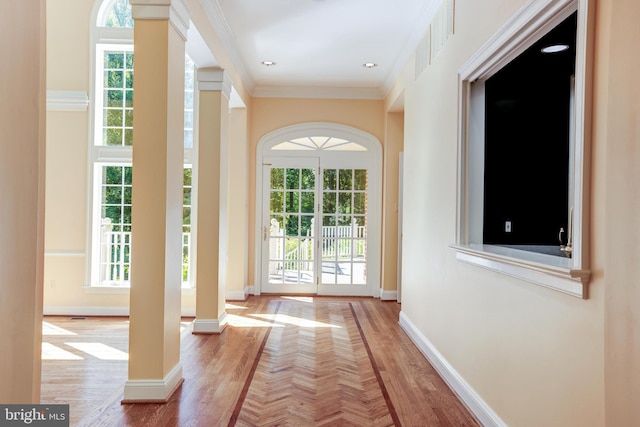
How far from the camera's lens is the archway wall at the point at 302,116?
675cm

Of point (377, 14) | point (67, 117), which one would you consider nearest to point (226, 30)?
point (377, 14)

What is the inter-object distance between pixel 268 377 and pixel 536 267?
2.23m

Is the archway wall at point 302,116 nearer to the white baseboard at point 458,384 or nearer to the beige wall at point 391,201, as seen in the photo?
the beige wall at point 391,201

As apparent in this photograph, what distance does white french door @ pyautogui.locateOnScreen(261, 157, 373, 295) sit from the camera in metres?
6.79

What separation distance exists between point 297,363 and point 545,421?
218 cm

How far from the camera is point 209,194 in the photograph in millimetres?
4523

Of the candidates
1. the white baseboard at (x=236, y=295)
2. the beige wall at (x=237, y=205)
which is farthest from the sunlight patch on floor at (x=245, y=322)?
the beige wall at (x=237, y=205)

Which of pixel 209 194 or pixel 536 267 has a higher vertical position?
pixel 209 194

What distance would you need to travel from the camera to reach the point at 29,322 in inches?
60.9

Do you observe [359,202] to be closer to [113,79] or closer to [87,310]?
[113,79]

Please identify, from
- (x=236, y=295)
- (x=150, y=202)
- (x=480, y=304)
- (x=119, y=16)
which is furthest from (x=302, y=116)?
(x=480, y=304)

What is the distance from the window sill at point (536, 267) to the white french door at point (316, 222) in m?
3.97

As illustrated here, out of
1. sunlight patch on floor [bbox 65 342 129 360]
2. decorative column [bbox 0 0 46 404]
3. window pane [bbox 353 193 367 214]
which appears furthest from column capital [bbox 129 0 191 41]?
window pane [bbox 353 193 367 214]

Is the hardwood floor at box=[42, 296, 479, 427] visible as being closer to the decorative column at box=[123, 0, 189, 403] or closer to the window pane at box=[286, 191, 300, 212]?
the decorative column at box=[123, 0, 189, 403]
